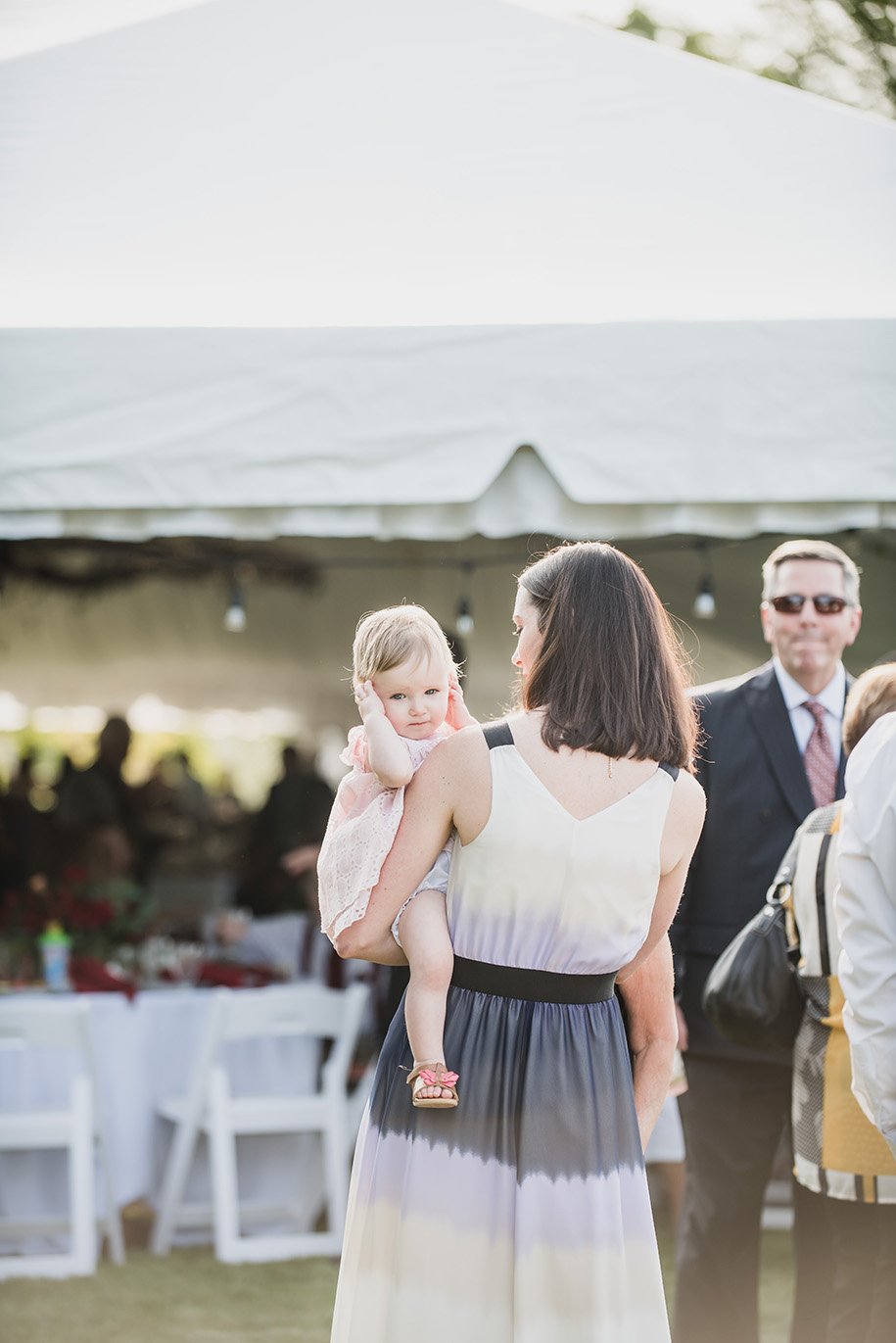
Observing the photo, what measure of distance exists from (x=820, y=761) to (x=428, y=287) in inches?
63.1

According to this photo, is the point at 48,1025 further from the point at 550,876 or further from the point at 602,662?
the point at 602,662

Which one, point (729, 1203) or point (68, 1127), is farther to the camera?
point (68, 1127)

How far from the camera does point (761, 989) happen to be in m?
2.48

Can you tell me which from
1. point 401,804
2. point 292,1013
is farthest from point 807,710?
point 292,1013

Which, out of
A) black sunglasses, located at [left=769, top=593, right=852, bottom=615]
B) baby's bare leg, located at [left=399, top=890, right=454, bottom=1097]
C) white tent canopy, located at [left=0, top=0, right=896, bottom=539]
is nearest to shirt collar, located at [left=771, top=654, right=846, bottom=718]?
black sunglasses, located at [left=769, top=593, right=852, bottom=615]

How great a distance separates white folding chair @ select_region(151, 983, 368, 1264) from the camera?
400 centimetres

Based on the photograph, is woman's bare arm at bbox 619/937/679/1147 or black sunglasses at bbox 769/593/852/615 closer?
woman's bare arm at bbox 619/937/679/1147

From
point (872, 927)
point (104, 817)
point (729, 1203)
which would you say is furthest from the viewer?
point (104, 817)

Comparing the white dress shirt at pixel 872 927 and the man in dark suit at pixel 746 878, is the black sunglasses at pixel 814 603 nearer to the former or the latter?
the man in dark suit at pixel 746 878

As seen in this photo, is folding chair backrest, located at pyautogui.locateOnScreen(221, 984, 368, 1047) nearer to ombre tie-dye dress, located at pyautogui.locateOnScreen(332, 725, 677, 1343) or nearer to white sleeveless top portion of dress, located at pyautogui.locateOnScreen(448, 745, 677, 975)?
ombre tie-dye dress, located at pyautogui.locateOnScreen(332, 725, 677, 1343)

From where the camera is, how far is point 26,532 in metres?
3.17

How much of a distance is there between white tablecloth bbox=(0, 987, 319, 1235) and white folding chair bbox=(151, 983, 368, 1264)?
0.07 metres

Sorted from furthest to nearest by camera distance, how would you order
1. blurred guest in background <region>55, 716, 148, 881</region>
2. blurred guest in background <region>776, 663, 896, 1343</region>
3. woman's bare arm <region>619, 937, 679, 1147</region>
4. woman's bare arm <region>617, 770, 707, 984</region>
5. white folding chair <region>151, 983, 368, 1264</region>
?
blurred guest in background <region>55, 716, 148, 881</region>
white folding chair <region>151, 983, 368, 1264</region>
blurred guest in background <region>776, 663, 896, 1343</region>
woman's bare arm <region>619, 937, 679, 1147</region>
woman's bare arm <region>617, 770, 707, 984</region>

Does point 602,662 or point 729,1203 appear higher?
point 602,662
